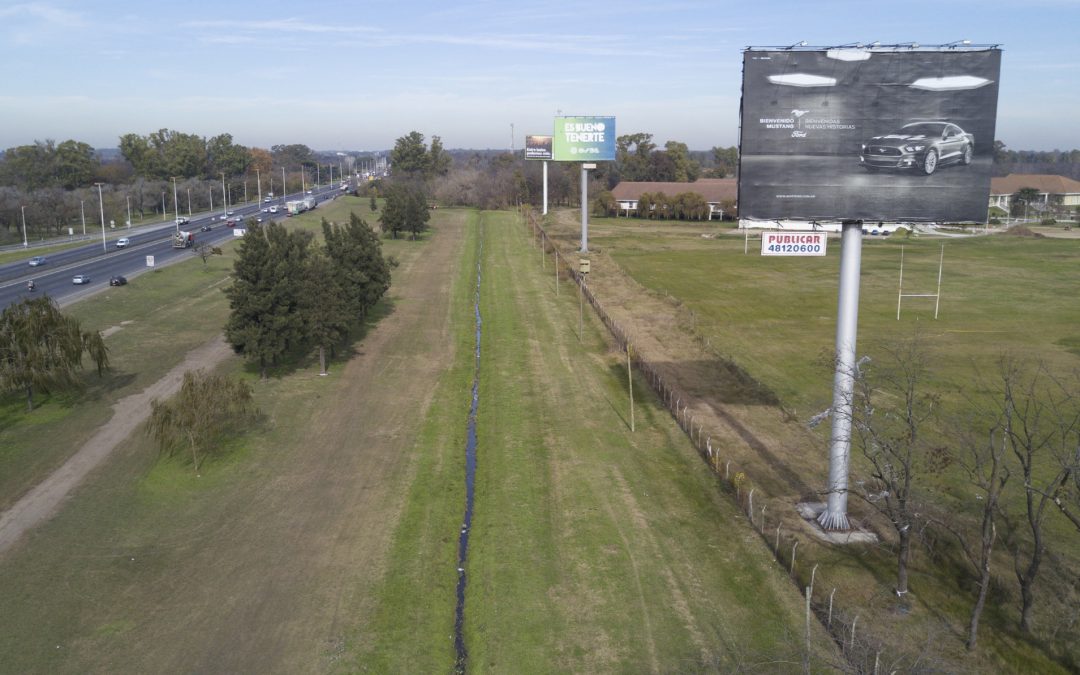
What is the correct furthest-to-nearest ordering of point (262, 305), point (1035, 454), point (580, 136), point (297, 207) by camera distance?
point (297, 207), point (580, 136), point (262, 305), point (1035, 454)

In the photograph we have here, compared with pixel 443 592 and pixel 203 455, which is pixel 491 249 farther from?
pixel 443 592

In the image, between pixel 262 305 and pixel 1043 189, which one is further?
pixel 1043 189

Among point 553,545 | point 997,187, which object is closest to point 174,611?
point 553,545

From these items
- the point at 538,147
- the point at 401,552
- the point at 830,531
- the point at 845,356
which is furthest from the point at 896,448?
the point at 538,147

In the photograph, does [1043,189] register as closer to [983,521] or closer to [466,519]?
[983,521]

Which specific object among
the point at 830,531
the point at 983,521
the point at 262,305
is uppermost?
the point at 262,305

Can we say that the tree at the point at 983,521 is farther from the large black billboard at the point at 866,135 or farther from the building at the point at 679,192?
the building at the point at 679,192

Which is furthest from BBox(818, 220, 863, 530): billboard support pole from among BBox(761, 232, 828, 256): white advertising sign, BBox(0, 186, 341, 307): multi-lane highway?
BBox(0, 186, 341, 307): multi-lane highway

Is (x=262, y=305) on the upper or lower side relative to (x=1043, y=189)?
lower
